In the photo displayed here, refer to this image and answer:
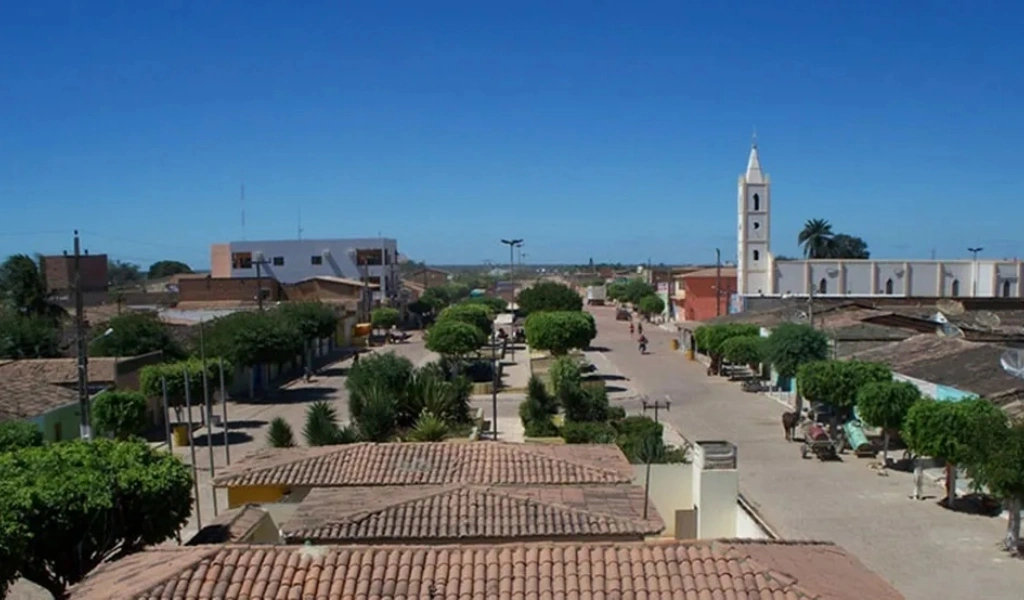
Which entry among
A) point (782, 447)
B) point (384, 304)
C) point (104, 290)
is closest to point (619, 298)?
point (384, 304)

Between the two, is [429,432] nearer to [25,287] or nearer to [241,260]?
[25,287]

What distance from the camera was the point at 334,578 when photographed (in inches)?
375

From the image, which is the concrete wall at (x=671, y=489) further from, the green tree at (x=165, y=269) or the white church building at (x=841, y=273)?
the green tree at (x=165, y=269)

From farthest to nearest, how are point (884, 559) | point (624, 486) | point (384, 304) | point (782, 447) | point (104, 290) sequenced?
1. point (384, 304)
2. point (104, 290)
3. point (782, 447)
4. point (884, 559)
5. point (624, 486)

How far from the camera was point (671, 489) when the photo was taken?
56.7 feet

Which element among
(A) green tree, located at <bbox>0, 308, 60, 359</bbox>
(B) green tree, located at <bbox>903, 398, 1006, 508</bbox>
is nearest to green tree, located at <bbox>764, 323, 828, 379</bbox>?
(B) green tree, located at <bbox>903, 398, 1006, 508</bbox>

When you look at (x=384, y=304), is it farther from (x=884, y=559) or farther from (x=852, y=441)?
(x=884, y=559)

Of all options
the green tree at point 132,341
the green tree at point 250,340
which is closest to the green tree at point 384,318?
the green tree at point 250,340

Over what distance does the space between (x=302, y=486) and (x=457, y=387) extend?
1127cm

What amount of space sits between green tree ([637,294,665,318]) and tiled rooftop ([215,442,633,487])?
2716 inches

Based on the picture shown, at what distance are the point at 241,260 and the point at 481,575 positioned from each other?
81007 millimetres

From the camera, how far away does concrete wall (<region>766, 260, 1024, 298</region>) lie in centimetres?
7031

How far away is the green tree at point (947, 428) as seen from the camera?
1927 cm

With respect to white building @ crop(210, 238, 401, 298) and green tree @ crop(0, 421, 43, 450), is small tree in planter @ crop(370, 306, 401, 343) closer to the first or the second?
white building @ crop(210, 238, 401, 298)
